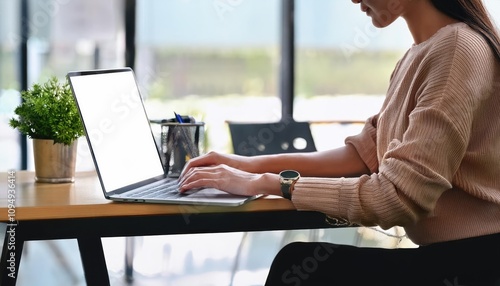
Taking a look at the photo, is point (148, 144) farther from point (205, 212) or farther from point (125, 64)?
point (125, 64)

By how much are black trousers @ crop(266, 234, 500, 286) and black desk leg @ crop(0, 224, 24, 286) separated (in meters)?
0.51

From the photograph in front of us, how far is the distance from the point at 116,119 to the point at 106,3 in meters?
2.98

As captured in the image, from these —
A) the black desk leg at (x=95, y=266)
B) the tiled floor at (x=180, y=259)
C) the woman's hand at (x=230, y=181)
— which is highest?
the woman's hand at (x=230, y=181)

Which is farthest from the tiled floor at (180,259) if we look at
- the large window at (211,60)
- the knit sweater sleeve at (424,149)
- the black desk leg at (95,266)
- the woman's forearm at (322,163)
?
the knit sweater sleeve at (424,149)

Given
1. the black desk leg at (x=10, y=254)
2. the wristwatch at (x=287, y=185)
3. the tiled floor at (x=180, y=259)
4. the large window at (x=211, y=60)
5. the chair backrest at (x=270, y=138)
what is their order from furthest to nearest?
1. the large window at (x=211, y=60)
2. the tiled floor at (x=180, y=259)
3. the chair backrest at (x=270, y=138)
4. the wristwatch at (x=287, y=185)
5. the black desk leg at (x=10, y=254)

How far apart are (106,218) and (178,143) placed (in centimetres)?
49

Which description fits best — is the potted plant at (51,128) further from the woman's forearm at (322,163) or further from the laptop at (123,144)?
the woman's forearm at (322,163)

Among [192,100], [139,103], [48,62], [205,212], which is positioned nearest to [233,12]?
[192,100]

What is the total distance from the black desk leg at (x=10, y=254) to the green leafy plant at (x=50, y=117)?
15.6 inches

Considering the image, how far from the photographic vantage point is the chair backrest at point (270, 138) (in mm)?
3059

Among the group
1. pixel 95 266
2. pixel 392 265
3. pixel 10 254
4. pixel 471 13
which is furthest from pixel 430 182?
pixel 95 266

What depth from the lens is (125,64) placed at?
4.81 meters

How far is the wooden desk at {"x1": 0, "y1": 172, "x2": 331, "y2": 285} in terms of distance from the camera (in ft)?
5.40

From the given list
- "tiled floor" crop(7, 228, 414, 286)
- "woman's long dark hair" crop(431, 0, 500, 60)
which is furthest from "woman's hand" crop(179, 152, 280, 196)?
"tiled floor" crop(7, 228, 414, 286)
